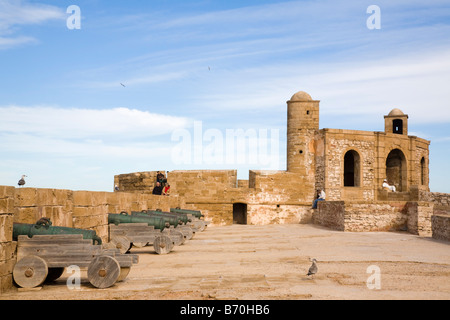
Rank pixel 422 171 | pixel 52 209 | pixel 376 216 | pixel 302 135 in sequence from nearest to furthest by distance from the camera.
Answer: pixel 52 209 → pixel 376 216 → pixel 302 135 → pixel 422 171

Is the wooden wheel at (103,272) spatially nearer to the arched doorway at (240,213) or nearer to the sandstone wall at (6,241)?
the sandstone wall at (6,241)

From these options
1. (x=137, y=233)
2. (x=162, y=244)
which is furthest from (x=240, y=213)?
(x=137, y=233)

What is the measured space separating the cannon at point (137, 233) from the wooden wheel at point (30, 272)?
2.90 metres

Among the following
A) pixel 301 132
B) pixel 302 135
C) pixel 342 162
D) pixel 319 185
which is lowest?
pixel 319 185

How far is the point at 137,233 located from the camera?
8805mm

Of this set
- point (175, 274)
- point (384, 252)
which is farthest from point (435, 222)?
point (175, 274)

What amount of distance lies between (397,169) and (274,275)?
22334 millimetres

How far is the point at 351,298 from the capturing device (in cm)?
503

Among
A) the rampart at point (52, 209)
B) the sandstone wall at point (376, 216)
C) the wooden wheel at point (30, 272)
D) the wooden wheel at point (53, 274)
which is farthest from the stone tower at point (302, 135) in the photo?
→ the wooden wheel at point (30, 272)

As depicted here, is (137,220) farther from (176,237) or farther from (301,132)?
(301,132)

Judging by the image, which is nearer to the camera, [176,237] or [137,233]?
[137,233]

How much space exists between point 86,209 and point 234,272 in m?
3.26

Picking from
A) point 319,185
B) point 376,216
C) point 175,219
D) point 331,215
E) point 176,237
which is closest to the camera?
point 176,237
